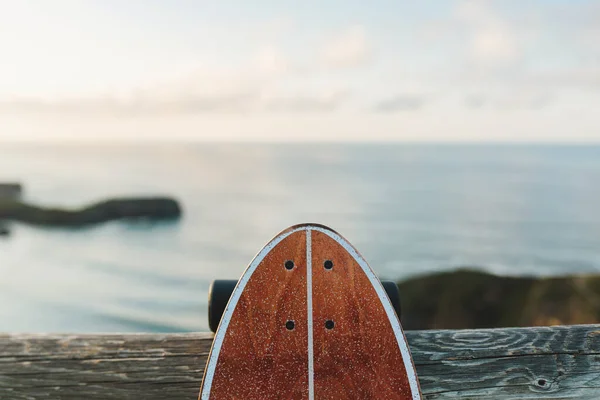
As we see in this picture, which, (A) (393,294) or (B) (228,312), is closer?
(B) (228,312)

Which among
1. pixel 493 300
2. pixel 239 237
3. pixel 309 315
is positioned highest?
pixel 239 237

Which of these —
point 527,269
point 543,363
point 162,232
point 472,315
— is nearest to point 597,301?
point 472,315

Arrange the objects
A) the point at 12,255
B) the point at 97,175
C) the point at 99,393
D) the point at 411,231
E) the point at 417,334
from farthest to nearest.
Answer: the point at 97,175 → the point at 411,231 → the point at 12,255 → the point at 417,334 → the point at 99,393

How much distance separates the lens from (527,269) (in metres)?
30.0

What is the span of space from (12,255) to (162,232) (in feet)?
29.1

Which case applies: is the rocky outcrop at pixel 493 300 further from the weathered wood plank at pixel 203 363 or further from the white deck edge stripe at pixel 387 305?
the white deck edge stripe at pixel 387 305

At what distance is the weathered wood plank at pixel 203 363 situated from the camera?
67.4 inches

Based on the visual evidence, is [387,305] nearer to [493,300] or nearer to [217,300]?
[217,300]

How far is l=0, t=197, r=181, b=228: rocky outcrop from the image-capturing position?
3197cm

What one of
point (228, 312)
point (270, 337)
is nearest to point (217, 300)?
point (228, 312)

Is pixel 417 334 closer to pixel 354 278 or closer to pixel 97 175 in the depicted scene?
pixel 354 278

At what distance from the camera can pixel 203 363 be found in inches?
70.1

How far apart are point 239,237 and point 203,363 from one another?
35110 mm

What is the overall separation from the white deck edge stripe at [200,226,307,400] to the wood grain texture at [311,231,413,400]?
0.13 meters
